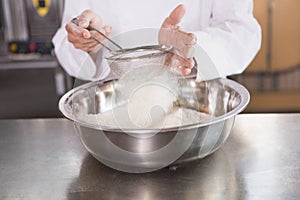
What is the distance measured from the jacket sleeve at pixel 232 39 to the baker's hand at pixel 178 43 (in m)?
0.16

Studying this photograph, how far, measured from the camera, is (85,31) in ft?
2.72

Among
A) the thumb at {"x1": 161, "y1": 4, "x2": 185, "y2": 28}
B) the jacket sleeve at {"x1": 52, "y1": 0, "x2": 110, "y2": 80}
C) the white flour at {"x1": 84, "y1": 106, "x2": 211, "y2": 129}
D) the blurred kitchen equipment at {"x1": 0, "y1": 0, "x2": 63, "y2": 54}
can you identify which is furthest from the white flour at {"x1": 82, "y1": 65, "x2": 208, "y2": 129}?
the blurred kitchen equipment at {"x1": 0, "y1": 0, "x2": 63, "y2": 54}

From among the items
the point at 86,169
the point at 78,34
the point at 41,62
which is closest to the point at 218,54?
the point at 78,34

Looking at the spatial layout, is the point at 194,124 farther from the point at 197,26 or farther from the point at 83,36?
the point at 197,26

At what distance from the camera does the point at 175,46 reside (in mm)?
785

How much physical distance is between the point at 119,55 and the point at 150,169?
237mm

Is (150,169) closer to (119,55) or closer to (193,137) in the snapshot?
(193,137)

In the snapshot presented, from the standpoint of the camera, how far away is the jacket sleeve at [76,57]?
1.09 metres

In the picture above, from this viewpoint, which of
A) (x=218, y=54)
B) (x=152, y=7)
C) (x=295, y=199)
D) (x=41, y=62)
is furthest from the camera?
(x=41, y=62)

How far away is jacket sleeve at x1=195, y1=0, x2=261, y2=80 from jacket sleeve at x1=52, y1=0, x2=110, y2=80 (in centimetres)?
28

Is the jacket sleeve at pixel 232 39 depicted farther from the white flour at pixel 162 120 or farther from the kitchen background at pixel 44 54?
the kitchen background at pixel 44 54

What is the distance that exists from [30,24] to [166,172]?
1.38 meters

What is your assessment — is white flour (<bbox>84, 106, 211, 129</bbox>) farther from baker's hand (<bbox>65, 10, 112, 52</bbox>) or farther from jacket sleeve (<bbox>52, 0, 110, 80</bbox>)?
jacket sleeve (<bbox>52, 0, 110, 80</bbox>)

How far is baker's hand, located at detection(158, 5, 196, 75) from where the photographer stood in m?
0.76
